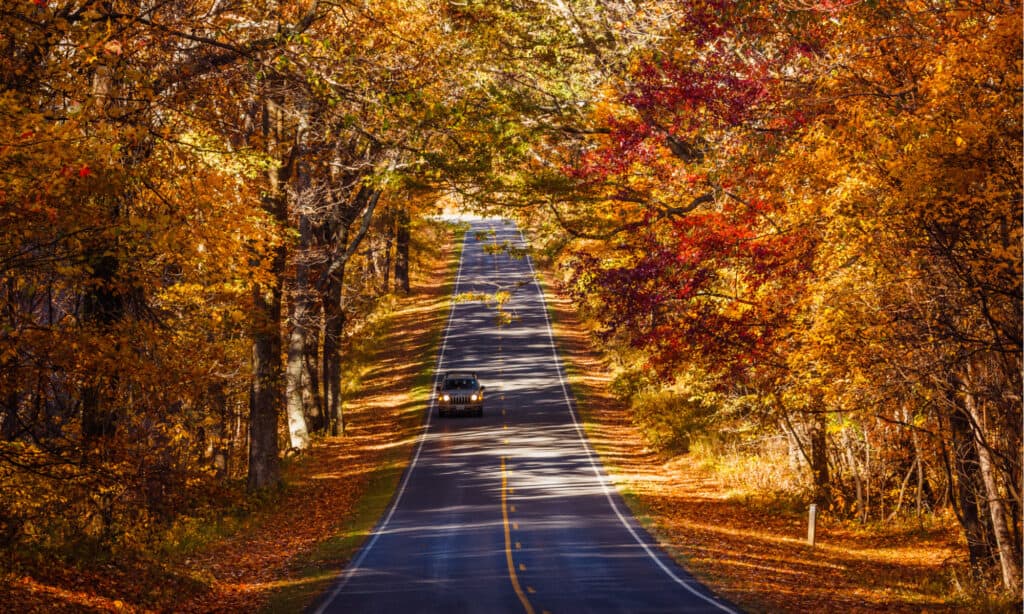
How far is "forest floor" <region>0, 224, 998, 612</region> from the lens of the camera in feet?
45.4

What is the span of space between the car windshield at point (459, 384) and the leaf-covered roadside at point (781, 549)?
7389 millimetres

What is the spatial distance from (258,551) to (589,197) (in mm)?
9786

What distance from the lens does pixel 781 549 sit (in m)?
21.4

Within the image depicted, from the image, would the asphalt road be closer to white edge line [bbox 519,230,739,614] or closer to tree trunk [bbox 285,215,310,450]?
white edge line [bbox 519,230,739,614]

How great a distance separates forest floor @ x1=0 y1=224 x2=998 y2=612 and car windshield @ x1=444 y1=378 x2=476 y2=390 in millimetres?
1768

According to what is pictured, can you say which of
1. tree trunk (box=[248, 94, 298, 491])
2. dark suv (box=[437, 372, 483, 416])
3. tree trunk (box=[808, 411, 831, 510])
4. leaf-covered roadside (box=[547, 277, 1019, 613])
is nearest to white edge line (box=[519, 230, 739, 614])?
leaf-covered roadside (box=[547, 277, 1019, 613])

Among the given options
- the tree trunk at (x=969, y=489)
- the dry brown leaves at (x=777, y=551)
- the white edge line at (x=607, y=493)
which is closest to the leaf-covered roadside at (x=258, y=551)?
the white edge line at (x=607, y=493)

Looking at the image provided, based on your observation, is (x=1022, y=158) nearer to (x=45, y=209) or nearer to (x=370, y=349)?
(x=45, y=209)

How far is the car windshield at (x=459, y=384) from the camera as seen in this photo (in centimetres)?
4178

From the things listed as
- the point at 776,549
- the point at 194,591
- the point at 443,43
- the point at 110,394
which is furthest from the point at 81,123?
the point at 776,549

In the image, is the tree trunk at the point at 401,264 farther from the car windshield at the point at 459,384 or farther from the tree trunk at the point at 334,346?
the tree trunk at the point at 334,346

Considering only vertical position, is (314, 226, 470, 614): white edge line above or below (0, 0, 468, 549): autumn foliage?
below

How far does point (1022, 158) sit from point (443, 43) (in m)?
13.8

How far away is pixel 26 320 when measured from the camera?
33.9 ft
